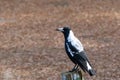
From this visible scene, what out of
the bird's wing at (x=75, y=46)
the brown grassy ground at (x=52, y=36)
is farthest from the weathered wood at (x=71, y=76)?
the brown grassy ground at (x=52, y=36)

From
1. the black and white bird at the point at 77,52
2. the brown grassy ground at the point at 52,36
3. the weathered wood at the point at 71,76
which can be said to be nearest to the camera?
the weathered wood at the point at 71,76

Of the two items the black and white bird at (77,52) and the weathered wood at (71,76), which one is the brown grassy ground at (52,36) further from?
the weathered wood at (71,76)

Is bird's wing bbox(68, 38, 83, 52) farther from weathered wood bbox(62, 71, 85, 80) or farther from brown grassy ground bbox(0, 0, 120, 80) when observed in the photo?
brown grassy ground bbox(0, 0, 120, 80)

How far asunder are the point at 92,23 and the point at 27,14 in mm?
2707

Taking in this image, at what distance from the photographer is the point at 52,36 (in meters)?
13.7

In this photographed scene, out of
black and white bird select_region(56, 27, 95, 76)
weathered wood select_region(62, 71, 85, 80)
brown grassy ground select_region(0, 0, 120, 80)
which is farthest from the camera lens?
brown grassy ground select_region(0, 0, 120, 80)

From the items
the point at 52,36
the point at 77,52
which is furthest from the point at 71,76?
the point at 52,36

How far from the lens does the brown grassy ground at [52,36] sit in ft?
34.0

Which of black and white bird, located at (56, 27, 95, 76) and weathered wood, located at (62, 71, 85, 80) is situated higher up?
black and white bird, located at (56, 27, 95, 76)

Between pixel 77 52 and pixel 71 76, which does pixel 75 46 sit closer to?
pixel 77 52

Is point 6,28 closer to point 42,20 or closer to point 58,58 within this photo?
point 42,20

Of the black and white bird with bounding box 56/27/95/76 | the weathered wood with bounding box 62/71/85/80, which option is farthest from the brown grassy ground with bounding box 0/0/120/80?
the weathered wood with bounding box 62/71/85/80

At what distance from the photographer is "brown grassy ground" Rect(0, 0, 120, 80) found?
10.4 m

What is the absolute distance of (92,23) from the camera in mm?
15484
